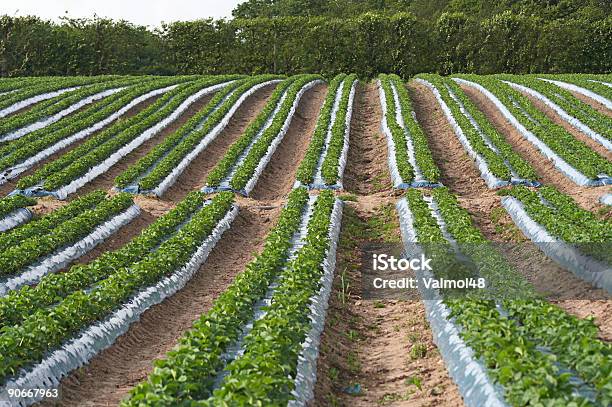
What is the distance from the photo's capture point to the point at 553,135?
82.4ft

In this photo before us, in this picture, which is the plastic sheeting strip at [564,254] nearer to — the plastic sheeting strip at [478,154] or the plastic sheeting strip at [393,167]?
the plastic sheeting strip at [478,154]

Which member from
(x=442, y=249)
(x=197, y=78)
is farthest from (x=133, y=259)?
(x=197, y=78)

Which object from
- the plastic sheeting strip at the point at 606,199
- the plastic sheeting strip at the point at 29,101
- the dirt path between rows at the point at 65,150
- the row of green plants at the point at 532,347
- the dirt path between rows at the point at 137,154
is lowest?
the dirt path between rows at the point at 137,154

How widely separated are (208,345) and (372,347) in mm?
3180

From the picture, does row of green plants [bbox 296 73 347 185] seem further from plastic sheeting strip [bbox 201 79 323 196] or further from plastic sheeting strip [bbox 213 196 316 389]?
plastic sheeting strip [bbox 213 196 316 389]

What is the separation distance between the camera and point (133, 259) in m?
13.9

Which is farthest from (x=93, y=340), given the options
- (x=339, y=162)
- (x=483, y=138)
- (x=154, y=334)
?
(x=483, y=138)

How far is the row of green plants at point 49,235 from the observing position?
1383 centimetres

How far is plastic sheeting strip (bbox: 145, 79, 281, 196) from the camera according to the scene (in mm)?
22234

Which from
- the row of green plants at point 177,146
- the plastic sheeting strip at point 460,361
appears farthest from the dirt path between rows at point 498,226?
the row of green plants at point 177,146

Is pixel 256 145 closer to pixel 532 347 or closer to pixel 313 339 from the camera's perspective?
pixel 313 339

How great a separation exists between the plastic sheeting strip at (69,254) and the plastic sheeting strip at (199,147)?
8.79 feet

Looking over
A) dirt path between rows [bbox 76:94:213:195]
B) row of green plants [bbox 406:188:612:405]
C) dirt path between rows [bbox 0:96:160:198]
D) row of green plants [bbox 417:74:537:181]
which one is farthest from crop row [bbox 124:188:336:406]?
dirt path between rows [bbox 0:96:160:198]

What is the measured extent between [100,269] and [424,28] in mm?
51525
